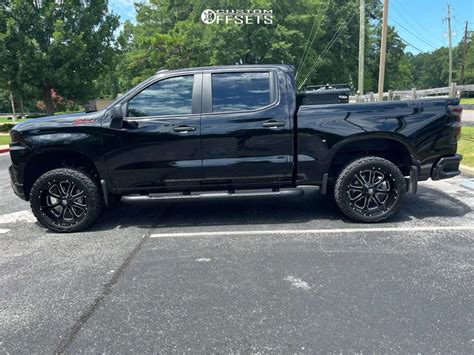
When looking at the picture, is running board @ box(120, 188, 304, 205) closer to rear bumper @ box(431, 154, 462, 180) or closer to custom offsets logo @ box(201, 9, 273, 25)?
rear bumper @ box(431, 154, 462, 180)

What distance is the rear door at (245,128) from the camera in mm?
4621

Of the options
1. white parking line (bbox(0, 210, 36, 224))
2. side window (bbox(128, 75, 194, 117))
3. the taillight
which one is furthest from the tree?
the taillight

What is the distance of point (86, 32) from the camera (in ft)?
73.1

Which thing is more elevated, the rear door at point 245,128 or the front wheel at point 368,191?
the rear door at point 245,128

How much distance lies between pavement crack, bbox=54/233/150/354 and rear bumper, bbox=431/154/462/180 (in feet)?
12.2

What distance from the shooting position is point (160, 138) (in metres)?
4.62

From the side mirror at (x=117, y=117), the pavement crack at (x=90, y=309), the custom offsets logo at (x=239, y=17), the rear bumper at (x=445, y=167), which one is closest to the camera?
the pavement crack at (x=90, y=309)

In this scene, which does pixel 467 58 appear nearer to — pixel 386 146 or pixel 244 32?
pixel 244 32

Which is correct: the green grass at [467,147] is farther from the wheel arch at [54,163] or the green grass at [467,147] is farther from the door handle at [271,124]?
the wheel arch at [54,163]

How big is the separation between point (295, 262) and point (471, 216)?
9.22 ft

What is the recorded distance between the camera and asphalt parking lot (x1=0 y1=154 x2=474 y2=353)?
2604mm

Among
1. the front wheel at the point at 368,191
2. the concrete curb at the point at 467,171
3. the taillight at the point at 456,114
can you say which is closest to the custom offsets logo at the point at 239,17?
the concrete curb at the point at 467,171

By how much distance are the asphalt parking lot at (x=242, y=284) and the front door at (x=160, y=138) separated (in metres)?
0.71

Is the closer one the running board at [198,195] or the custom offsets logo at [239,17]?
the running board at [198,195]
